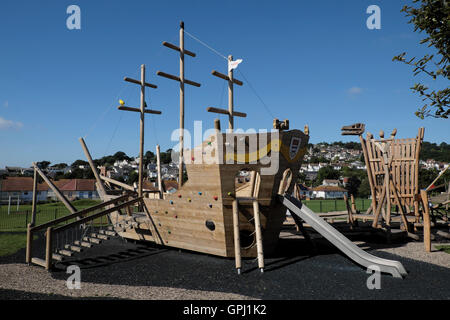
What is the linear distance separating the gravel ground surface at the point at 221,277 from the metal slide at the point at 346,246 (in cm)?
31

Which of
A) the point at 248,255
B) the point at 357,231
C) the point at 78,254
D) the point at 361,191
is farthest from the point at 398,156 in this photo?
the point at 361,191

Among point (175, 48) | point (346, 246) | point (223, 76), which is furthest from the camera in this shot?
point (175, 48)

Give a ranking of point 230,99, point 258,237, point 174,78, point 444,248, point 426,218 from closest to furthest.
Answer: point 258,237 → point 426,218 → point 444,248 → point 230,99 → point 174,78

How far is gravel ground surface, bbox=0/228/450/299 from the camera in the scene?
7.14 meters

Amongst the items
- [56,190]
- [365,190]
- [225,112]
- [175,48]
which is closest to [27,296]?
[56,190]

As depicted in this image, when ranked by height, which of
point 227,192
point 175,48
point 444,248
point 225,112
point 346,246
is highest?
point 175,48

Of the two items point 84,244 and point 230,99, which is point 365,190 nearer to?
point 230,99

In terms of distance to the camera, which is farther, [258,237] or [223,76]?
[223,76]

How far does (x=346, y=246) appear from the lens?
955 cm

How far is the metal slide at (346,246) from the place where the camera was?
8.67m

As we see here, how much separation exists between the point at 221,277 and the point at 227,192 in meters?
2.43

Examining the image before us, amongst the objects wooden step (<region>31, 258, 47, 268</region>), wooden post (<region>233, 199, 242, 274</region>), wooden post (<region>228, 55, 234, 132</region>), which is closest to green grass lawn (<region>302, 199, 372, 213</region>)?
wooden post (<region>228, 55, 234, 132</region>)

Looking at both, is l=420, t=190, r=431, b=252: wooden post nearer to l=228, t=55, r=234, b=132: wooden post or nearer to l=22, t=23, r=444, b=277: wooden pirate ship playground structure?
l=22, t=23, r=444, b=277: wooden pirate ship playground structure

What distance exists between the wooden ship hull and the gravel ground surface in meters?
Result: 0.87
